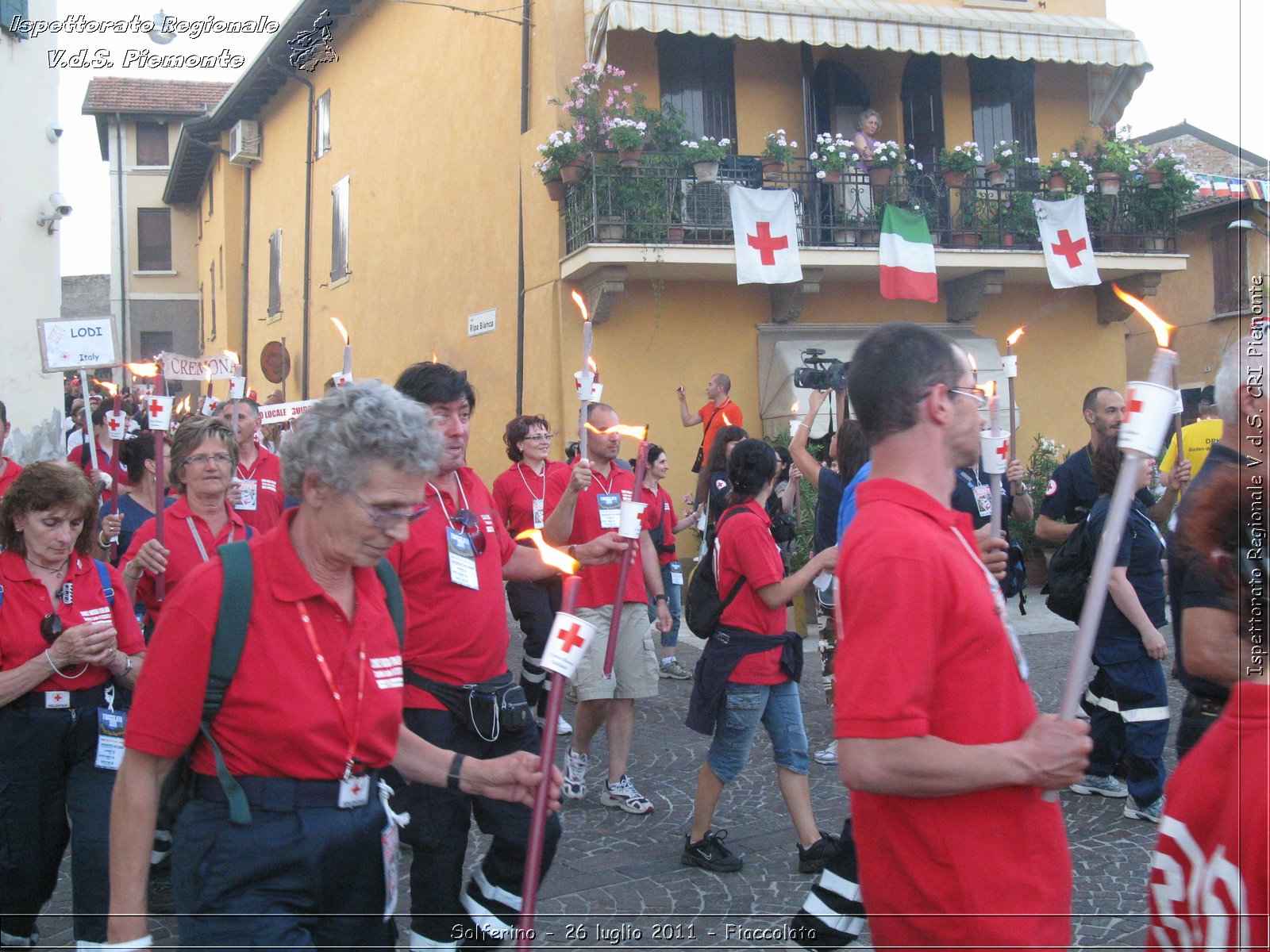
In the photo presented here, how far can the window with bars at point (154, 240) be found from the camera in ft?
123

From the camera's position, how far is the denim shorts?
5020 millimetres

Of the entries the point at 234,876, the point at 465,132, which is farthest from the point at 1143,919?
the point at 465,132

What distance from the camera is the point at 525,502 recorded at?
23.4 ft

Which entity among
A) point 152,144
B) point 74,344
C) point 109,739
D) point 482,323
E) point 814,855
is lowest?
point 814,855

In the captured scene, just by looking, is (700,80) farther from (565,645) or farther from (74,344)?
(565,645)

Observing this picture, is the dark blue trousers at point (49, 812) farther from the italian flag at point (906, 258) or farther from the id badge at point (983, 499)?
the italian flag at point (906, 258)

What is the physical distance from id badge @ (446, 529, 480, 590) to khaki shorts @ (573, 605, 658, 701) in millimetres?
2284

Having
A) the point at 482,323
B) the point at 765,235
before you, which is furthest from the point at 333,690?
the point at 482,323

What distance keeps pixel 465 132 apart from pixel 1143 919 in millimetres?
14761

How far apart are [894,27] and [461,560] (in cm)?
1216

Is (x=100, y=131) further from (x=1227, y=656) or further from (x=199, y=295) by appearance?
(x=1227, y=656)

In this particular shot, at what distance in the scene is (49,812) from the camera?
12.8 feet

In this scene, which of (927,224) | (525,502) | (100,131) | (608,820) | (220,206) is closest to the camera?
(608,820)

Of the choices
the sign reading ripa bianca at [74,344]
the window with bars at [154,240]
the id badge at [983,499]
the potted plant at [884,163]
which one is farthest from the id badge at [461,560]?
the window with bars at [154,240]
